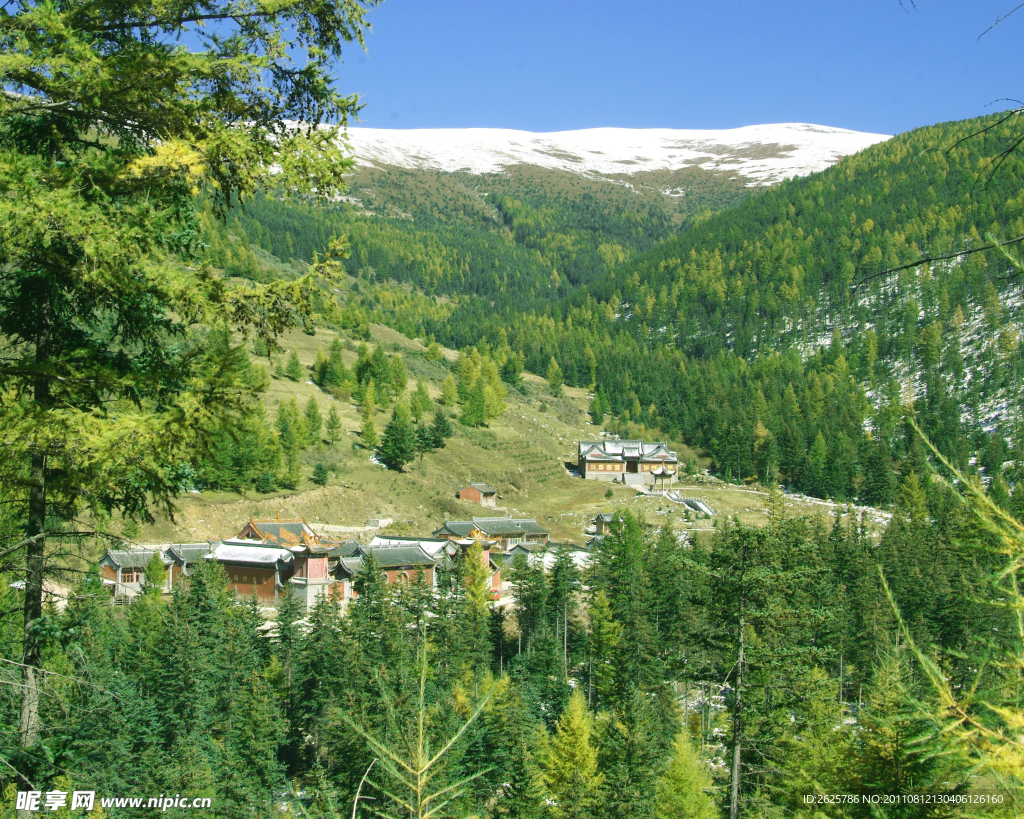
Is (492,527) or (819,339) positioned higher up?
(819,339)

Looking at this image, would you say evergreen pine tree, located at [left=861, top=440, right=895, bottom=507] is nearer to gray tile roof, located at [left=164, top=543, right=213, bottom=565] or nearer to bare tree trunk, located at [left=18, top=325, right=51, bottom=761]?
gray tile roof, located at [left=164, top=543, right=213, bottom=565]

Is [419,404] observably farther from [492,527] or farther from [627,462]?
[627,462]

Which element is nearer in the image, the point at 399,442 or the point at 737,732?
the point at 737,732

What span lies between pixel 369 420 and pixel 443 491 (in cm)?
1114

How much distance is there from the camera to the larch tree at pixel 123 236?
5.50m

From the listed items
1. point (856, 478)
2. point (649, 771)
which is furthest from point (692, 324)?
point (649, 771)

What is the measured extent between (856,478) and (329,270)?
3964 inches

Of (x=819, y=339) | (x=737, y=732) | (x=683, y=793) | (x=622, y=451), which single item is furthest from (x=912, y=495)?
(x=819, y=339)

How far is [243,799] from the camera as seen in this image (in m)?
23.0

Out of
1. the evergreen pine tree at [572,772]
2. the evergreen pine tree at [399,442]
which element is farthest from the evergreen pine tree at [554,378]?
the evergreen pine tree at [572,772]

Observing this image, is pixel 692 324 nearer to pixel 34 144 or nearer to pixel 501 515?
pixel 501 515

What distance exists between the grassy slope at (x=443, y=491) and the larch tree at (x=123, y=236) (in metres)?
47.9

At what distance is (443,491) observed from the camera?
74.7m

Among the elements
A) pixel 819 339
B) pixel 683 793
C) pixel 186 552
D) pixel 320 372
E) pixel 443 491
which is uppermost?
pixel 819 339
